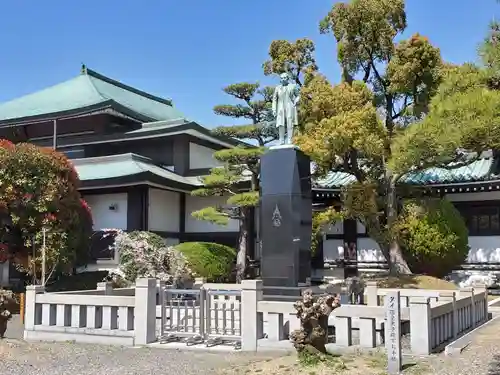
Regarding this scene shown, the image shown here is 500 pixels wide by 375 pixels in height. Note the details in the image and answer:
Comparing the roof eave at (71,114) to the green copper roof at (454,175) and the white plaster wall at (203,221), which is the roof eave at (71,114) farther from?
the green copper roof at (454,175)

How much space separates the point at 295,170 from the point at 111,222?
12.6 meters

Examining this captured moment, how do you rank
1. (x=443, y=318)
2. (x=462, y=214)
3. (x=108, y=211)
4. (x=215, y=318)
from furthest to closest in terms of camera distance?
(x=108, y=211) → (x=462, y=214) → (x=215, y=318) → (x=443, y=318)

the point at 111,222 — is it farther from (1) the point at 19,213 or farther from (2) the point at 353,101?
(2) the point at 353,101

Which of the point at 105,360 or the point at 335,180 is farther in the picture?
the point at 335,180

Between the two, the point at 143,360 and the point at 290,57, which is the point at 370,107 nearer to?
the point at 290,57

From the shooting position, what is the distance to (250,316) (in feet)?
33.2

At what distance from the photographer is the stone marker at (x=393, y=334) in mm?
8125

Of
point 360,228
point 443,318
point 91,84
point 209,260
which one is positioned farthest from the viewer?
point 91,84

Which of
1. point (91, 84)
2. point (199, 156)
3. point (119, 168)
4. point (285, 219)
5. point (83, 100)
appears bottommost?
point (285, 219)

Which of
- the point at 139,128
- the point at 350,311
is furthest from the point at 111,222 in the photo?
the point at 350,311

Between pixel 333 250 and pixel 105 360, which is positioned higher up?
pixel 333 250

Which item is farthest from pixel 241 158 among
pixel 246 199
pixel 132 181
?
pixel 132 181

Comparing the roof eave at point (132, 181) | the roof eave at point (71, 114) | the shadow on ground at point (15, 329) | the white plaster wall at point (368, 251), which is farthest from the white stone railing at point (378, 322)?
the roof eave at point (71, 114)

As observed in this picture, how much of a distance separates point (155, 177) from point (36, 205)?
19.7 ft
